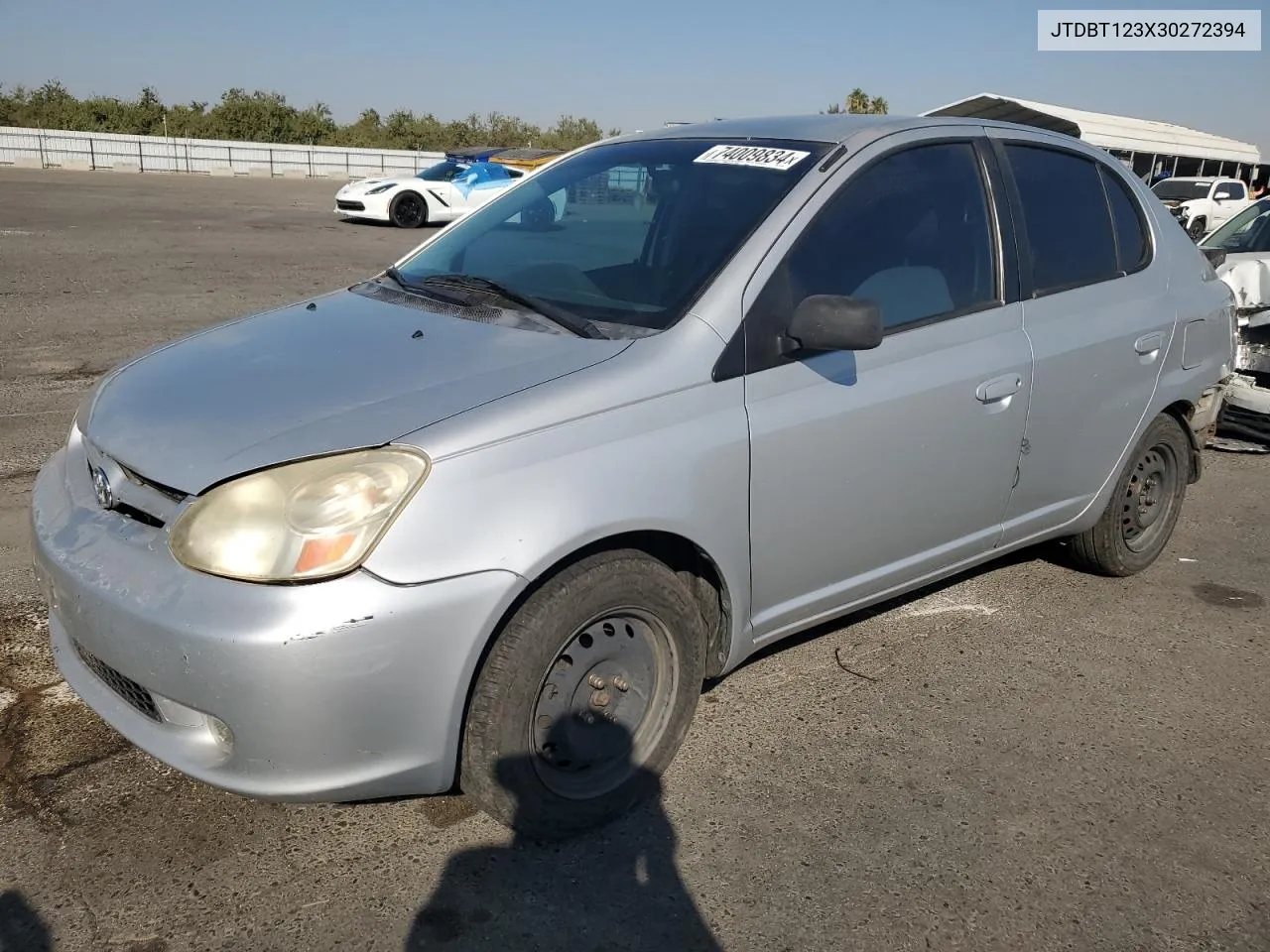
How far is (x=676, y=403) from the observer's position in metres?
2.74

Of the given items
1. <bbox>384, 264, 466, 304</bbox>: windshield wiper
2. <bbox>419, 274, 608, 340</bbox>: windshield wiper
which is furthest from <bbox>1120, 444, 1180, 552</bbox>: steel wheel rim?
<bbox>384, 264, 466, 304</bbox>: windshield wiper

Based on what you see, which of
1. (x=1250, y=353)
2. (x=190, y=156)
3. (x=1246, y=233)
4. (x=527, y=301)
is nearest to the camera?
(x=527, y=301)

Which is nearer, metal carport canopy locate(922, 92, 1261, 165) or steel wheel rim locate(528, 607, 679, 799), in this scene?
steel wheel rim locate(528, 607, 679, 799)

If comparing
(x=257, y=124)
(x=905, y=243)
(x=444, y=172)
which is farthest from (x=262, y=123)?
(x=905, y=243)

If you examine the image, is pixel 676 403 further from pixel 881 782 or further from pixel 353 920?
pixel 353 920

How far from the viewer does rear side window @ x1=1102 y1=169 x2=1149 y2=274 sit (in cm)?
419

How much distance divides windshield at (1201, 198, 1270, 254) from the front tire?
719 centimetres

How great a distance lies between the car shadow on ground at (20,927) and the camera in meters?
2.29

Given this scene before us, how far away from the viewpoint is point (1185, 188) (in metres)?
26.0

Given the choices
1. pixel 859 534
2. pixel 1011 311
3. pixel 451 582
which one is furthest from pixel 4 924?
pixel 1011 311

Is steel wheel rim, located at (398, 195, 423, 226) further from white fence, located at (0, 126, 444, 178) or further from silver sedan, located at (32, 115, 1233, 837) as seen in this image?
white fence, located at (0, 126, 444, 178)

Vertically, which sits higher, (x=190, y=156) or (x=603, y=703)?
(x=190, y=156)

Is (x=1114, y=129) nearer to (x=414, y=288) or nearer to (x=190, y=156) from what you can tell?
(x=190, y=156)

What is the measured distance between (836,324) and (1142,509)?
245 centimetres
